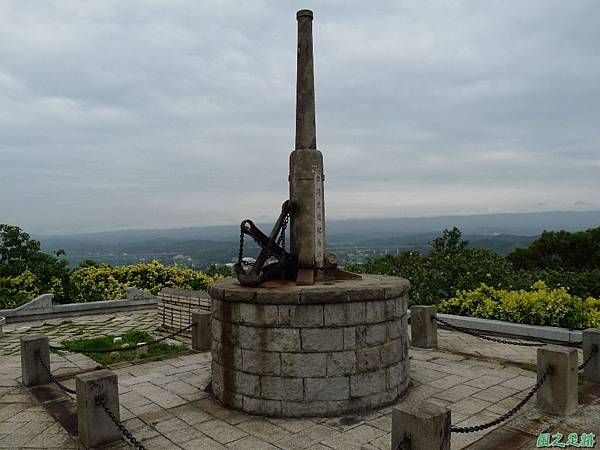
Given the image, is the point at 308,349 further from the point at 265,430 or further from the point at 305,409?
the point at 265,430

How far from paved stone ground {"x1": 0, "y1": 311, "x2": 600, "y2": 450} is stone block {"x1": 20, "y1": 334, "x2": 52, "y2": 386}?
8.5 inches

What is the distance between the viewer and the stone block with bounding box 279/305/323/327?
6.24m

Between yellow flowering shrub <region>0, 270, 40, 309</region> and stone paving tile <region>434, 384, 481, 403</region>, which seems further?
yellow flowering shrub <region>0, 270, 40, 309</region>

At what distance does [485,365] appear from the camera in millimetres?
8672

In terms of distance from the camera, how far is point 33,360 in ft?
26.1

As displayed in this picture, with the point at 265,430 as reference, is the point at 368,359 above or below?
above

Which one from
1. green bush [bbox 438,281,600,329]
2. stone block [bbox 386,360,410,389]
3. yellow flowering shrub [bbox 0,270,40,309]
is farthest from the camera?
yellow flowering shrub [bbox 0,270,40,309]

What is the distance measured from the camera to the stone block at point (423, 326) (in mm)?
9875

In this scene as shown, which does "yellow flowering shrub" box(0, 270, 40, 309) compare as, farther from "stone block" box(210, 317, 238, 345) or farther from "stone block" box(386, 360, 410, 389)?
"stone block" box(386, 360, 410, 389)

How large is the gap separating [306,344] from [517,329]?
649 centimetres

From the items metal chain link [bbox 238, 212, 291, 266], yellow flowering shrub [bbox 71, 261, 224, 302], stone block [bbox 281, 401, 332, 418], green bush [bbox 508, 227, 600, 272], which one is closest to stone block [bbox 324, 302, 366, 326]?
stone block [bbox 281, 401, 332, 418]

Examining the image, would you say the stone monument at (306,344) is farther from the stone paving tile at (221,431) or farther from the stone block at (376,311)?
the stone paving tile at (221,431)

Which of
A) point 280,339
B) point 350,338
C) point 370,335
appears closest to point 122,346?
point 280,339

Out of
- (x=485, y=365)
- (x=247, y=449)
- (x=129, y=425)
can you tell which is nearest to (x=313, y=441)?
(x=247, y=449)
